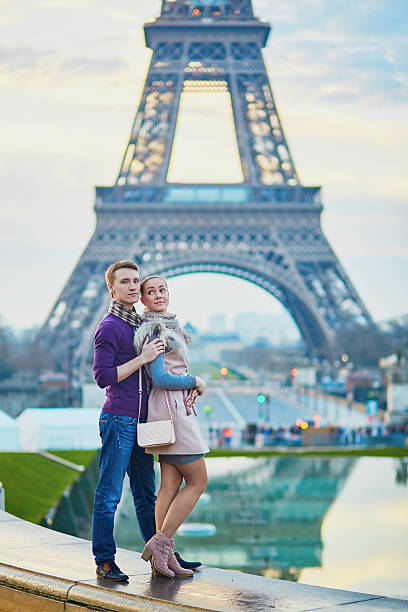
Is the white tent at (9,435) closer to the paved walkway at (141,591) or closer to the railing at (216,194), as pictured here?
the paved walkway at (141,591)

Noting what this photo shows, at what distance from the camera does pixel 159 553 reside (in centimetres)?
557

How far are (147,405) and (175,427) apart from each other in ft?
0.76

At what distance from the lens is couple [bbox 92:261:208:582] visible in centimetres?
570

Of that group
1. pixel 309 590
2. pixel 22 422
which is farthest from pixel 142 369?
pixel 22 422

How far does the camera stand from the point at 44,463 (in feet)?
75.2

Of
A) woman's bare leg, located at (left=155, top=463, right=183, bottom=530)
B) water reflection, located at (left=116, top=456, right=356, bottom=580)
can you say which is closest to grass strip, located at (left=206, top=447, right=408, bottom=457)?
water reflection, located at (left=116, top=456, right=356, bottom=580)

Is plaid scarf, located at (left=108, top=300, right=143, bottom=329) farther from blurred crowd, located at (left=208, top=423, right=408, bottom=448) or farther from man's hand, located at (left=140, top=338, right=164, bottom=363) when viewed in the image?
blurred crowd, located at (left=208, top=423, right=408, bottom=448)

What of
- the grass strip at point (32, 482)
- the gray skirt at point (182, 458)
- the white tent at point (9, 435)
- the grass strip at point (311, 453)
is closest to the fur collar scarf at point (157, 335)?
the gray skirt at point (182, 458)

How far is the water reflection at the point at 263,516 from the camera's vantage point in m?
16.0

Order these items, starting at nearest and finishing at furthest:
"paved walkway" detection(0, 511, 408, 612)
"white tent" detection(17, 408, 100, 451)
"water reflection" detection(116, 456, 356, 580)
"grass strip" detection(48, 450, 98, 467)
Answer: "paved walkway" detection(0, 511, 408, 612)
"water reflection" detection(116, 456, 356, 580)
"grass strip" detection(48, 450, 98, 467)
"white tent" detection(17, 408, 100, 451)

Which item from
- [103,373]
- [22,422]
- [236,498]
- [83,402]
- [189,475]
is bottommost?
[189,475]

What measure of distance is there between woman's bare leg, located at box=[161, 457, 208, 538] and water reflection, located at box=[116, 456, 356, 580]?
925cm

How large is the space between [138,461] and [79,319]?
47324 millimetres

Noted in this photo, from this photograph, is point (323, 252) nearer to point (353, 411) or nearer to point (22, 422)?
point (353, 411)
